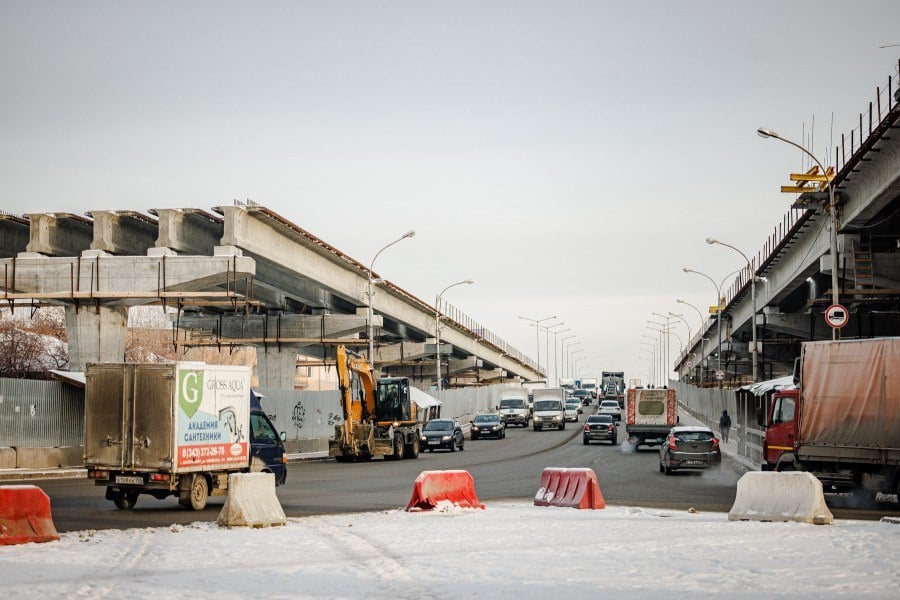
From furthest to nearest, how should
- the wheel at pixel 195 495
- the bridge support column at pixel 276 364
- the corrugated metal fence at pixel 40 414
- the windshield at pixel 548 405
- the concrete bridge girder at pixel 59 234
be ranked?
Answer: the windshield at pixel 548 405
the bridge support column at pixel 276 364
the concrete bridge girder at pixel 59 234
the corrugated metal fence at pixel 40 414
the wheel at pixel 195 495

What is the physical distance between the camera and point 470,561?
38.8 ft

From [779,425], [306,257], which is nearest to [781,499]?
[779,425]

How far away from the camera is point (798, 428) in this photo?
2198cm

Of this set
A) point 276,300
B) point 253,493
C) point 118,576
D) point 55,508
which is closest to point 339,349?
point 276,300

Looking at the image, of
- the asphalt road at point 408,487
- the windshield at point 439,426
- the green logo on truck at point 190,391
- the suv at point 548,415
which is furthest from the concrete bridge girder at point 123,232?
the suv at point 548,415

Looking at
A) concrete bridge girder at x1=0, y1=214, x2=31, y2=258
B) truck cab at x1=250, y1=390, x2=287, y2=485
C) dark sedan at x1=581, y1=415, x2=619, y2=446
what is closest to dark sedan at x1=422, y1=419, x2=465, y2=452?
dark sedan at x1=581, y1=415, x2=619, y2=446

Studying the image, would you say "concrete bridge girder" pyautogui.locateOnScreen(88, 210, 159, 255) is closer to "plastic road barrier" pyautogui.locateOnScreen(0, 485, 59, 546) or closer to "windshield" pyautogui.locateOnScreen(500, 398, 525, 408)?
"plastic road barrier" pyautogui.locateOnScreen(0, 485, 59, 546)

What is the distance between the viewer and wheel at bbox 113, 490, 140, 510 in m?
19.9

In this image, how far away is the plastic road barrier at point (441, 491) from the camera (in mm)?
18219

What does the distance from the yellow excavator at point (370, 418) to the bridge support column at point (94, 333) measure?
9.14m

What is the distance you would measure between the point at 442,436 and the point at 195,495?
2985 centimetres

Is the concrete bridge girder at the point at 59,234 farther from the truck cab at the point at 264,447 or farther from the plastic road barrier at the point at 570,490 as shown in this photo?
the plastic road barrier at the point at 570,490

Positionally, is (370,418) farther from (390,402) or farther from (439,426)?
(439,426)

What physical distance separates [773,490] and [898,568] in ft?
17.1
